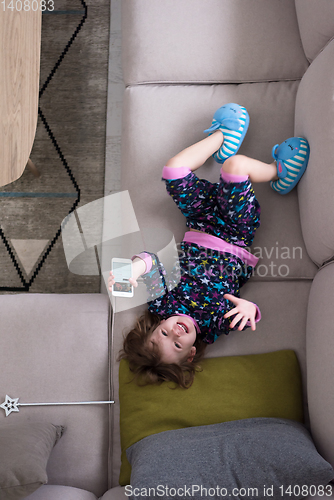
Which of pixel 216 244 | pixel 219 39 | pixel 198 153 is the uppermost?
pixel 219 39

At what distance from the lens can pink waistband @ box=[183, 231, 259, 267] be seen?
4.30ft

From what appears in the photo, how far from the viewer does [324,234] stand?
1129 millimetres

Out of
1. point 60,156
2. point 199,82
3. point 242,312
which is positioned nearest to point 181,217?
point 242,312

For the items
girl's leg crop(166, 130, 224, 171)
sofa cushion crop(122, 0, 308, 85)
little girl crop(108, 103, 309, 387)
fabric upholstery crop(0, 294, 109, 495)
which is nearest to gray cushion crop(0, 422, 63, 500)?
fabric upholstery crop(0, 294, 109, 495)

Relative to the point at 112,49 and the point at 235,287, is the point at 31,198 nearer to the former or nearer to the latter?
the point at 112,49

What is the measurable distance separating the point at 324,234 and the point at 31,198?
1.28 m

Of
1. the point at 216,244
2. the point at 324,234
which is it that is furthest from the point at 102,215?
the point at 324,234

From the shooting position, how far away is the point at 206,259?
1320 mm

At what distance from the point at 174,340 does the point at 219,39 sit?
3.67 feet

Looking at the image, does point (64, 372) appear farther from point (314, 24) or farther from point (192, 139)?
point (314, 24)

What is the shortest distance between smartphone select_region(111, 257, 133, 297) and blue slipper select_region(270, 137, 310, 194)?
600 mm

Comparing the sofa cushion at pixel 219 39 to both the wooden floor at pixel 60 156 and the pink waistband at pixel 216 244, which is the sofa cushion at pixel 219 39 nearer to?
the wooden floor at pixel 60 156

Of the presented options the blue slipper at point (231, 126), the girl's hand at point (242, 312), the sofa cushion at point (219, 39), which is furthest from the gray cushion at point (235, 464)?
the sofa cushion at point (219, 39)

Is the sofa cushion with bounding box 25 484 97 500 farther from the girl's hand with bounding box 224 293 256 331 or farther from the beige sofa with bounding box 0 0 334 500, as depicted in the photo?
the girl's hand with bounding box 224 293 256 331
